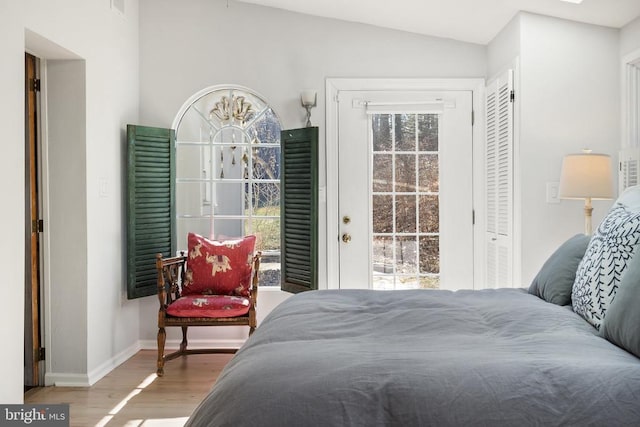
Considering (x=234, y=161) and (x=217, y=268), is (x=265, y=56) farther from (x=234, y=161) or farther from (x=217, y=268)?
(x=217, y=268)

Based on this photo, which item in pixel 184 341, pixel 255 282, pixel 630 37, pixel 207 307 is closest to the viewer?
pixel 630 37

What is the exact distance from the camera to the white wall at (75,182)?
301 cm

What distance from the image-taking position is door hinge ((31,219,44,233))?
151 inches

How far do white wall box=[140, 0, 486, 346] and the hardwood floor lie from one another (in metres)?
0.60

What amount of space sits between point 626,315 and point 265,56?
384cm

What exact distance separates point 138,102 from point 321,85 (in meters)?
1.54

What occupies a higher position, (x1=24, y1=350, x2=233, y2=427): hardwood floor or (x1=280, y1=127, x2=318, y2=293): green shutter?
(x1=280, y1=127, x2=318, y2=293): green shutter

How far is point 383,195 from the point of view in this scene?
4.82 meters

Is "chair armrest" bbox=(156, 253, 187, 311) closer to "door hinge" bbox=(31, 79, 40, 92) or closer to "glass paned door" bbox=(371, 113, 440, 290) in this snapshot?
"door hinge" bbox=(31, 79, 40, 92)

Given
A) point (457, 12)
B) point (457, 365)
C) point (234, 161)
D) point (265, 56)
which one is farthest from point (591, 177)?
point (234, 161)

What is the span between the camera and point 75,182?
12.7 feet

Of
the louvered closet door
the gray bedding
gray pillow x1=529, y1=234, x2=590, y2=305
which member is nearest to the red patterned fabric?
the louvered closet door

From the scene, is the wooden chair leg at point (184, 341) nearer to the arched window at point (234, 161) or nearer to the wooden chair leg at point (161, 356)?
the wooden chair leg at point (161, 356)
